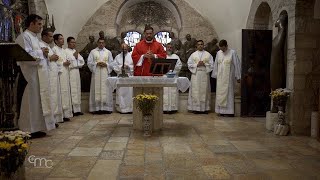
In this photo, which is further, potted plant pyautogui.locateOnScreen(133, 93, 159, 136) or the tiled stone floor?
potted plant pyautogui.locateOnScreen(133, 93, 159, 136)

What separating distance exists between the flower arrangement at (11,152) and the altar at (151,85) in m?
3.37

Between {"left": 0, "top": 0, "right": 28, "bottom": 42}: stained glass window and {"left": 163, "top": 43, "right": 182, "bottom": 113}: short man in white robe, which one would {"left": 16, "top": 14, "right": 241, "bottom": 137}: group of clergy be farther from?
{"left": 0, "top": 0, "right": 28, "bottom": 42}: stained glass window

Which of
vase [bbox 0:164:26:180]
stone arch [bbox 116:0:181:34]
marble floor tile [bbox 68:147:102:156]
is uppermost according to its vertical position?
stone arch [bbox 116:0:181:34]

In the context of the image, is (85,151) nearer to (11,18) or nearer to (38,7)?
(11,18)

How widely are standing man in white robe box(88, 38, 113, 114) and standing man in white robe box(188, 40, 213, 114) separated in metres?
2.41

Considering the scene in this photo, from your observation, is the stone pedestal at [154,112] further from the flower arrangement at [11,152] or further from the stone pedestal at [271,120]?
the flower arrangement at [11,152]

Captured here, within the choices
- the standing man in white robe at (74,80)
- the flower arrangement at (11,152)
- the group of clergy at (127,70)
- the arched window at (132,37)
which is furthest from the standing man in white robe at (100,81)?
the flower arrangement at (11,152)

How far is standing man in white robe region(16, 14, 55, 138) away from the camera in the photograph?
627 cm

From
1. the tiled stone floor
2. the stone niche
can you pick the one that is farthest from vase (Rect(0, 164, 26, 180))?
the stone niche

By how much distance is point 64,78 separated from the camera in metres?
9.24

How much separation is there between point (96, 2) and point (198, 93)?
188 inches

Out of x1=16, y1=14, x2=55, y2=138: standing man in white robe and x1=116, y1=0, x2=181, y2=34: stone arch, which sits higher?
x1=116, y1=0, x2=181, y2=34: stone arch

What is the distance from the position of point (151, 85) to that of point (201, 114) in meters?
3.88

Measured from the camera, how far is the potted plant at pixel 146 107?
21.1 feet
